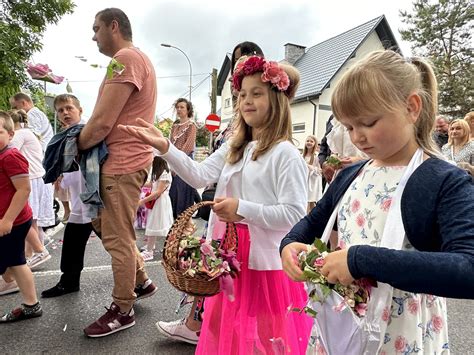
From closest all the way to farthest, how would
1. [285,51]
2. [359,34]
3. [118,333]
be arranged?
[118,333]
[359,34]
[285,51]

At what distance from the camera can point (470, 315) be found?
123 inches

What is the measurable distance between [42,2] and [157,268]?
41.1 ft

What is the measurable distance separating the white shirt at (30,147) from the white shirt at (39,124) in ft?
3.30

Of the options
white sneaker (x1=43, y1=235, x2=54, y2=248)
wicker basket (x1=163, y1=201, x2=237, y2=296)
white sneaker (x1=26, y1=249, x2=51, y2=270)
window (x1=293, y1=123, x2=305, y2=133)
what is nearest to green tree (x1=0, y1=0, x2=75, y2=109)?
white sneaker (x1=43, y1=235, x2=54, y2=248)

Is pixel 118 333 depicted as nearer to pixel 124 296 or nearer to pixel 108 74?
pixel 124 296

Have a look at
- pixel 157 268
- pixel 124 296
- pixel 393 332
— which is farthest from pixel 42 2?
pixel 393 332

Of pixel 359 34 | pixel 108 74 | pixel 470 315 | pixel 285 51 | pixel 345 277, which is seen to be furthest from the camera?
pixel 285 51

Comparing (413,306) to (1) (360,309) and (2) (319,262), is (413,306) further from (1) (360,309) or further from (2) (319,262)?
(2) (319,262)

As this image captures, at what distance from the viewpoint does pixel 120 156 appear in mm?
2562

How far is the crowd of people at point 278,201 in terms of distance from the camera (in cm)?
101

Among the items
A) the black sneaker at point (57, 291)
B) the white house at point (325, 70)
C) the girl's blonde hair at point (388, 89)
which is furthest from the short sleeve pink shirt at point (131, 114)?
the white house at point (325, 70)

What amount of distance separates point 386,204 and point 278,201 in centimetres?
67

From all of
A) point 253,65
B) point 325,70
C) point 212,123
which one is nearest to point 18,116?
point 253,65

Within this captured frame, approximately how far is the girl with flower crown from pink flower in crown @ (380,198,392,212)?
59 centimetres
